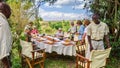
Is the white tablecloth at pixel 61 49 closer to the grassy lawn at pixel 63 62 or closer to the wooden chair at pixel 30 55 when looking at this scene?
the grassy lawn at pixel 63 62

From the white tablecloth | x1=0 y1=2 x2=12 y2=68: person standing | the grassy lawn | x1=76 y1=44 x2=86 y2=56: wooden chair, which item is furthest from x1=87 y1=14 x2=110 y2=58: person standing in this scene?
x1=0 y1=2 x2=12 y2=68: person standing

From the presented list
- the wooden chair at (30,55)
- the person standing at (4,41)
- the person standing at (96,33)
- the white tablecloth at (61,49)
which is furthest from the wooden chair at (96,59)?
the person standing at (4,41)

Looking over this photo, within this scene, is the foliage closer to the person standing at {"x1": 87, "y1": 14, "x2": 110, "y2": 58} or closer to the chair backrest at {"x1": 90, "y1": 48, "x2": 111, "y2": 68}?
the person standing at {"x1": 87, "y1": 14, "x2": 110, "y2": 58}

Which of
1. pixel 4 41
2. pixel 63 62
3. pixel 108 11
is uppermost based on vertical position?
pixel 4 41

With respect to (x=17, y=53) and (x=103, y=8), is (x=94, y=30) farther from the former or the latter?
(x=103, y=8)

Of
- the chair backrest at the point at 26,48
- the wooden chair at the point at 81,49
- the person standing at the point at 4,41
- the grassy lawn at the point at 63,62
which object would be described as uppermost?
the person standing at the point at 4,41

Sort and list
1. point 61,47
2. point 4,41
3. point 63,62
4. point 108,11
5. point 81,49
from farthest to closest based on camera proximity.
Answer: point 108,11 < point 63,62 < point 61,47 < point 81,49 < point 4,41

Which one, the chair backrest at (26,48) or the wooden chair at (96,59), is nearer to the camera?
the wooden chair at (96,59)

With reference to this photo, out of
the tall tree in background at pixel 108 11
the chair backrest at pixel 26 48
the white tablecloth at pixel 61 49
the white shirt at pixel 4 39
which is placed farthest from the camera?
the tall tree in background at pixel 108 11

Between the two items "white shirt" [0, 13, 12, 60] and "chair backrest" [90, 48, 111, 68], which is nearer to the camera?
"white shirt" [0, 13, 12, 60]

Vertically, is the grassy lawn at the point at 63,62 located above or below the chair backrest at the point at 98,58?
below

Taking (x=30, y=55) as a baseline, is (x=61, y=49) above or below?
below

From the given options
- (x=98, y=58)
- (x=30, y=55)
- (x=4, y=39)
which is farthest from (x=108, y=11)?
(x=4, y=39)

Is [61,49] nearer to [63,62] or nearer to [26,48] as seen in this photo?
[63,62]
